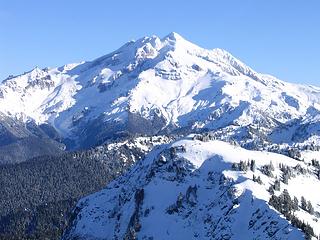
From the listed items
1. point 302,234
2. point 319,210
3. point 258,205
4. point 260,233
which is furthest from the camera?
point 319,210

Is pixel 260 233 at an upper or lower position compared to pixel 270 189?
lower

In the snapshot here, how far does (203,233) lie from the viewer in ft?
626

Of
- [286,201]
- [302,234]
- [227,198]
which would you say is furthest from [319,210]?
[302,234]

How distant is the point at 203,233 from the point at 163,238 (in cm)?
1442

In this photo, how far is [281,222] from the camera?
540 feet

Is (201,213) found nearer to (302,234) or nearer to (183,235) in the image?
(183,235)

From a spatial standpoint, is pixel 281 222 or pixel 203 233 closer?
pixel 281 222

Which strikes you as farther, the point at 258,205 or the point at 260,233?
the point at 258,205

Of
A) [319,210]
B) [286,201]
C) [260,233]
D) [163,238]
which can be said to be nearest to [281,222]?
[260,233]

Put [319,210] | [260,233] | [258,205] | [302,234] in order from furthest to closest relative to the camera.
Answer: [319,210], [258,205], [260,233], [302,234]

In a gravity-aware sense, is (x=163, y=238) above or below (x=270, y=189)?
below

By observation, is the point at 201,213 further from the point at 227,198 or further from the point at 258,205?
the point at 258,205

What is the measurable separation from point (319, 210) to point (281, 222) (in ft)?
113

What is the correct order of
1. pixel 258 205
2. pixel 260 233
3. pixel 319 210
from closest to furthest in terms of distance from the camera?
pixel 260 233, pixel 258 205, pixel 319 210
